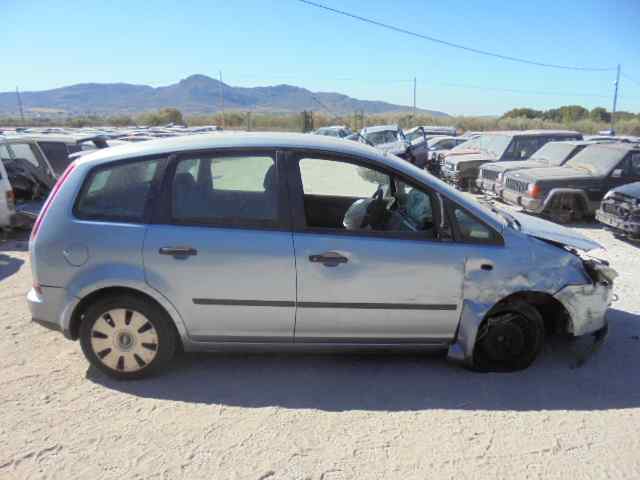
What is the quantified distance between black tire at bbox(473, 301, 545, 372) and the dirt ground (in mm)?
100

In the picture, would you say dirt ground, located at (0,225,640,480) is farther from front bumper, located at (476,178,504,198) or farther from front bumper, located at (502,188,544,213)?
front bumper, located at (476,178,504,198)

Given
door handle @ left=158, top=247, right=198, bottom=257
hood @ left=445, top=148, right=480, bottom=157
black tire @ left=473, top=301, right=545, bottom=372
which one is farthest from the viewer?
hood @ left=445, top=148, right=480, bottom=157

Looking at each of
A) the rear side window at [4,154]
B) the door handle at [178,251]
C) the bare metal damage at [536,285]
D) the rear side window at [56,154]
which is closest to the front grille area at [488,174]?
the bare metal damage at [536,285]

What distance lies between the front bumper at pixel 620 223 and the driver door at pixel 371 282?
5.64m

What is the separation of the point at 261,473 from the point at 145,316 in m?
1.36

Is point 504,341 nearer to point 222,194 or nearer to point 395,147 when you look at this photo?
point 222,194

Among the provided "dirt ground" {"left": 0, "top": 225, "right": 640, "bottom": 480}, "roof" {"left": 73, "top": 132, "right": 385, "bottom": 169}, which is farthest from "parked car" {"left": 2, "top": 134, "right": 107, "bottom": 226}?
"roof" {"left": 73, "top": 132, "right": 385, "bottom": 169}

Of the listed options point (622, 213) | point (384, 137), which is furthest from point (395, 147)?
point (622, 213)

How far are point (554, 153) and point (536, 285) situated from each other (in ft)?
29.6

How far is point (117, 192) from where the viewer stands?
326 centimetres

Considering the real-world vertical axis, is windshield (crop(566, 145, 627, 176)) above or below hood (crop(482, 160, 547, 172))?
above

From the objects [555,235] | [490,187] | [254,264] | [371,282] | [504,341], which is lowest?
[504,341]

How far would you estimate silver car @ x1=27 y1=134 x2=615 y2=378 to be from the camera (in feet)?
10.3

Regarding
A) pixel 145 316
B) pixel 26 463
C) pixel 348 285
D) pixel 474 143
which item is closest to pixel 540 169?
pixel 474 143
